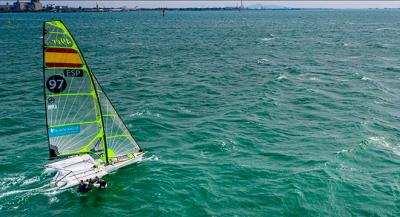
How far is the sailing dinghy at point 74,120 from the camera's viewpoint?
28.8 meters

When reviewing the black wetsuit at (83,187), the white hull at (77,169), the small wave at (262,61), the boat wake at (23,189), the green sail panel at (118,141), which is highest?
the small wave at (262,61)

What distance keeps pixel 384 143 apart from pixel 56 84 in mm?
34869

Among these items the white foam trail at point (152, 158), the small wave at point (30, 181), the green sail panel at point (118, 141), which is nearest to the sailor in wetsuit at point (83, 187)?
the green sail panel at point (118, 141)

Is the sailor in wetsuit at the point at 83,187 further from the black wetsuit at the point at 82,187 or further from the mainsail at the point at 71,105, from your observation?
the mainsail at the point at 71,105

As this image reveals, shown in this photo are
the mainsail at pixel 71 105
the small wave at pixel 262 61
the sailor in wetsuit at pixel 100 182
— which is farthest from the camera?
the small wave at pixel 262 61

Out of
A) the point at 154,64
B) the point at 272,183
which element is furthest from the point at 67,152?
the point at 154,64

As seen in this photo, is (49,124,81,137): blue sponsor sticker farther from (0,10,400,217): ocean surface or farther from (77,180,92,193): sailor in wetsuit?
(0,10,400,217): ocean surface

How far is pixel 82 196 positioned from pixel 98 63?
65.9 metres

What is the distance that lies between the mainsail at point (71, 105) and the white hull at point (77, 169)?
834mm

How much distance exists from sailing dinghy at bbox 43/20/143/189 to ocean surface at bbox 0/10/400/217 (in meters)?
1.58

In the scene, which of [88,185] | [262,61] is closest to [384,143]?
[88,185]

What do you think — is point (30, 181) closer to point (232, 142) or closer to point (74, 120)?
point (74, 120)

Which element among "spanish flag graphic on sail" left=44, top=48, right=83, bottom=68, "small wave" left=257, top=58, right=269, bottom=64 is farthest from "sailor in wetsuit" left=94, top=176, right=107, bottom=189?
"small wave" left=257, top=58, right=269, bottom=64

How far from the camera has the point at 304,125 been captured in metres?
47.2
